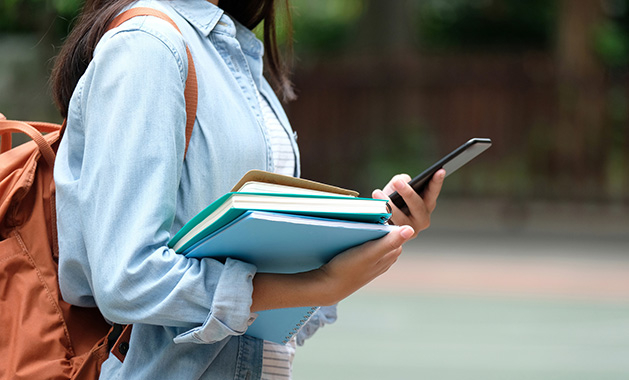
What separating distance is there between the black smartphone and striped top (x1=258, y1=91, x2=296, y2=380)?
0.23m

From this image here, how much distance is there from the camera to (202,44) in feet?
5.22

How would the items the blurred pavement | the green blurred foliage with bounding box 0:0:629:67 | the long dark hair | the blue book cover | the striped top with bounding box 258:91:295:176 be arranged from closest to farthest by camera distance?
the blue book cover
the long dark hair
the striped top with bounding box 258:91:295:176
the blurred pavement
the green blurred foliage with bounding box 0:0:629:67

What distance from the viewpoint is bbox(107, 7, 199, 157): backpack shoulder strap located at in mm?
1444

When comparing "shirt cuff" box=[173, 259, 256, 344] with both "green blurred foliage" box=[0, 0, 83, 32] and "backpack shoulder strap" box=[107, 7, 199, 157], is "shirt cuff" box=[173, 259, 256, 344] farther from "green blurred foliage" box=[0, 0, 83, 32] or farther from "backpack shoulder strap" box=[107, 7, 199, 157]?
"green blurred foliage" box=[0, 0, 83, 32]

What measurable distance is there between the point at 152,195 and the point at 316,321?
73 centimetres

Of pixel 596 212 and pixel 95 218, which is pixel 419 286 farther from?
pixel 95 218

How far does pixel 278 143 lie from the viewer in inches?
67.3

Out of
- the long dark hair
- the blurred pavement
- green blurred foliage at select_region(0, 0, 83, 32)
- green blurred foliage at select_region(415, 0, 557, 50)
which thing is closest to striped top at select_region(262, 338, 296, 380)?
the long dark hair

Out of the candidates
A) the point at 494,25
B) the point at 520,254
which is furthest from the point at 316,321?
the point at 494,25

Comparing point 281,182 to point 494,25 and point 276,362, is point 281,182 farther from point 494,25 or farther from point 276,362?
point 494,25

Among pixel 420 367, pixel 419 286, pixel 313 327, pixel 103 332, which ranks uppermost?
pixel 103 332

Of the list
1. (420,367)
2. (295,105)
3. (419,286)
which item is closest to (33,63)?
(295,105)

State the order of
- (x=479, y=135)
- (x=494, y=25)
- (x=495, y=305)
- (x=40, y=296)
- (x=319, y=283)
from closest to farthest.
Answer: (x=319, y=283)
(x=40, y=296)
(x=495, y=305)
(x=479, y=135)
(x=494, y=25)

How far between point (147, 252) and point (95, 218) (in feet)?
0.32
